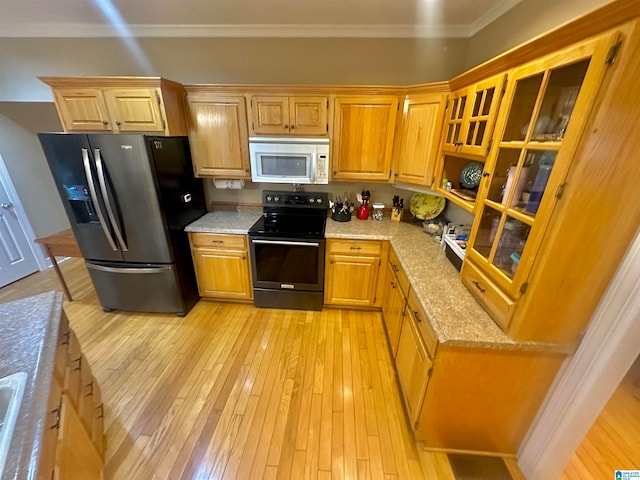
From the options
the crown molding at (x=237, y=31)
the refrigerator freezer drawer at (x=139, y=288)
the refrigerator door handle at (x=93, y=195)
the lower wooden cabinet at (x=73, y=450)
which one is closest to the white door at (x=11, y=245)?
the refrigerator freezer drawer at (x=139, y=288)

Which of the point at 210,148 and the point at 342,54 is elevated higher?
the point at 342,54

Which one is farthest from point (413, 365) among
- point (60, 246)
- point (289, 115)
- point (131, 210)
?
point (60, 246)

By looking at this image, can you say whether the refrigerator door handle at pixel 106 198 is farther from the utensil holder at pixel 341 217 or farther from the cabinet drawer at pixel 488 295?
the cabinet drawer at pixel 488 295

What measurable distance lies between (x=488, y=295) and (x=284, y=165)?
1922mm

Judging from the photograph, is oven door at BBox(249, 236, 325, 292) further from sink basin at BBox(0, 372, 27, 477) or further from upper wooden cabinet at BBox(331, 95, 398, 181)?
sink basin at BBox(0, 372, 27, 477)

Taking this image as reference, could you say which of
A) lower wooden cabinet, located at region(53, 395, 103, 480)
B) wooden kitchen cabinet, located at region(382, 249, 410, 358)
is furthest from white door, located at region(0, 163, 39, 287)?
wooden kitchen cabinet, located at region(382, 249, 410, 358)

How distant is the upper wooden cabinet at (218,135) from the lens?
229 cm

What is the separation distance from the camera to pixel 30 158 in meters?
3.26

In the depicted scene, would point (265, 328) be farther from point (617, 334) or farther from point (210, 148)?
point (617, 334)

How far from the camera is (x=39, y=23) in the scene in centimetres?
238

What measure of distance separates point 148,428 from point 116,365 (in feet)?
2.38

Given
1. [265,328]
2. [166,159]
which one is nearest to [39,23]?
[166,159]

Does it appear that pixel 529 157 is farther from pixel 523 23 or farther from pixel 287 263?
pixel 287 263

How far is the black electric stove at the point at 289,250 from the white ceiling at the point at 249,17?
1.51 m
